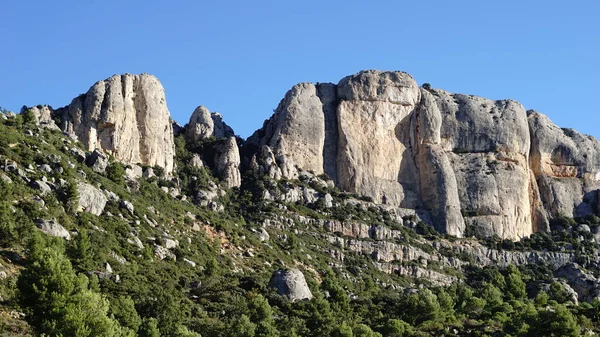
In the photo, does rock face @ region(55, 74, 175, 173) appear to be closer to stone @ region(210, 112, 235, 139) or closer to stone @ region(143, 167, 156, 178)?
stone @ region(143, 167, 156, 178)

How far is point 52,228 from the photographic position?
80.8 meters

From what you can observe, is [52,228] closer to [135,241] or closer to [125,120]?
[135,241]

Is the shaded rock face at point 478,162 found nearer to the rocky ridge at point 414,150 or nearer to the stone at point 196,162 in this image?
the rocky ridge at point 414,150

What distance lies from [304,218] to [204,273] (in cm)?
3225

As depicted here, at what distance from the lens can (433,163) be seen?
456 ft

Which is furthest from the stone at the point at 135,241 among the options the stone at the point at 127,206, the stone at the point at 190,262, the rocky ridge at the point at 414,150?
the rocky ridge at the point at 414,150

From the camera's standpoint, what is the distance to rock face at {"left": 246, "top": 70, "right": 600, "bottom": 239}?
136 metres

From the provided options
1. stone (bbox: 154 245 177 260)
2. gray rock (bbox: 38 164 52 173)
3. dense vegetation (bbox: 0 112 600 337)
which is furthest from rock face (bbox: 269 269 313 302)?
gray rock (bbox: 38 164 52 173)

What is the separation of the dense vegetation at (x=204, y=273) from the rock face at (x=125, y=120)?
→ 14.2 ft

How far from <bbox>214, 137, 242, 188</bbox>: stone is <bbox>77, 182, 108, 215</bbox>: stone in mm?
33534

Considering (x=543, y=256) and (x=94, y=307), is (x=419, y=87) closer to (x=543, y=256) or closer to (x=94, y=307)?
(x=543, y=256)

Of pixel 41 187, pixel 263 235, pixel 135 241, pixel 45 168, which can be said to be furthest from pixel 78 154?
pixel 263 235

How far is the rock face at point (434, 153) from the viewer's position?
135500 mm

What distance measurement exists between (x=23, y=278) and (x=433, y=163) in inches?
3460
